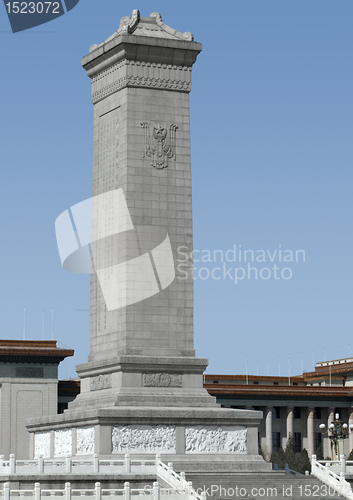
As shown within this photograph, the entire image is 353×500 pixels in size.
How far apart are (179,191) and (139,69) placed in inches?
205

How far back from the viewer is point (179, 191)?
147 ft

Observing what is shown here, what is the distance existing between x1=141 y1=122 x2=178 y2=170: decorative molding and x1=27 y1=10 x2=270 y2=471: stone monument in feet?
0.13

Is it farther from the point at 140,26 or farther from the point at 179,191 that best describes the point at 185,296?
the point at 140,26

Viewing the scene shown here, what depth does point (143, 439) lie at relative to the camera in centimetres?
4044

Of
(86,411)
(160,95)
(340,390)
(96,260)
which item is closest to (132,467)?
(86,411)

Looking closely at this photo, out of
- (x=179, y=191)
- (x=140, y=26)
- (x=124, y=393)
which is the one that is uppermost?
(x=140, y=26)

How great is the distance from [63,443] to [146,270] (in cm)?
758

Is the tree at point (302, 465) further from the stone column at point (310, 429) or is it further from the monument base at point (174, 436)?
the stone column at point (310, 429)

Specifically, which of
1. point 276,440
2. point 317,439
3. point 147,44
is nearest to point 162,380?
point 147,44

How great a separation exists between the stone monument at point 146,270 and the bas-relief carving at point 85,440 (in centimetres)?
4

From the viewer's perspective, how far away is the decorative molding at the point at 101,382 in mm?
43156

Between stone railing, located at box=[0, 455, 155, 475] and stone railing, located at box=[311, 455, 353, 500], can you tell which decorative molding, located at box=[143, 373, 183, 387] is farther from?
stone railing, located at box=[311, 455, 353, 500]

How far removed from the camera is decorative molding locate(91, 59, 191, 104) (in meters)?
44.6

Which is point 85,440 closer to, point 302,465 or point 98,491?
point 98,491
